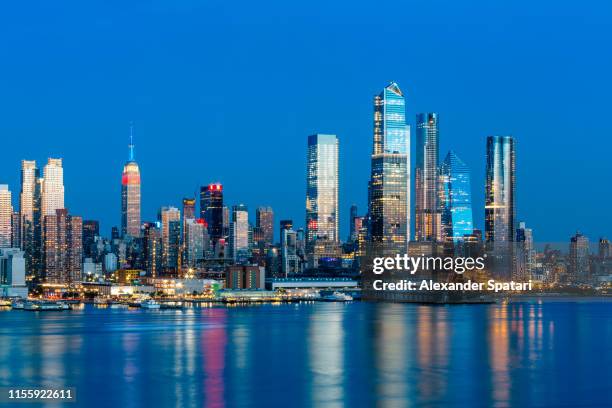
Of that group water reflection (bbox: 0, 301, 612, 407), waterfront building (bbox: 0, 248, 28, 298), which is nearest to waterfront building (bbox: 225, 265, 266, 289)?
waterfront building (bbox: 0, 248, 28, 298)

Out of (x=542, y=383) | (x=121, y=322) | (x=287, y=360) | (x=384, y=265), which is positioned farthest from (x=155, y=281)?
(x=542, y=383)

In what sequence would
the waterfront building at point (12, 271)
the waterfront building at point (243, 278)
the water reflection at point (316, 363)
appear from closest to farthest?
the water reflection at point (316, 363)
the waterfront building at point (243, 278)
the waterfront building at point (12, 271)

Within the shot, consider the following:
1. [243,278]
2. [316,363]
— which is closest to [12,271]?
[243,278]

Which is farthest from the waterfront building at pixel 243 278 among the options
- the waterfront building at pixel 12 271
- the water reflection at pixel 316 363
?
the water reflection at pixel 316 363

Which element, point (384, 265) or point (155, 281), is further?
point (155, 281)

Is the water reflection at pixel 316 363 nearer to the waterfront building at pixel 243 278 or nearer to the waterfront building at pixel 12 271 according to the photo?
the waterfront building at pixel 243 278

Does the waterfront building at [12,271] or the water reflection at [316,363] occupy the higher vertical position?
the waterfront building at [12,271]

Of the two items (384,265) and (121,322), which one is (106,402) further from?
(384,265)

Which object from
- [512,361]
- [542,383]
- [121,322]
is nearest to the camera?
[542,383]

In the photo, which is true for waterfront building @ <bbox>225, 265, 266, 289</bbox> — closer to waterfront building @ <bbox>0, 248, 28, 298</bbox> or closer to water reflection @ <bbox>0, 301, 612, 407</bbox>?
waterfront building @ <bbox>0, 248, 28, 298</bbox>

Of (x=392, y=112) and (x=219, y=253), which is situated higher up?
(x=392, y=112)

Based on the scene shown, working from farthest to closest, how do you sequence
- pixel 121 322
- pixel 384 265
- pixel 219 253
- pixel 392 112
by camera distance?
pixel 392 112 < pixel 219 253 < pixel 384 265 < pixel 121 322
